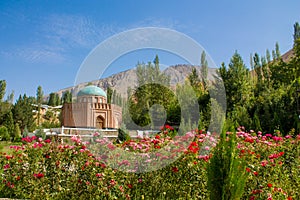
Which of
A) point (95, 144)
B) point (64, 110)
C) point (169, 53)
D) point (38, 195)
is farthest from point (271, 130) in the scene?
point (64, 110)

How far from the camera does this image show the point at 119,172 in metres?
4.11

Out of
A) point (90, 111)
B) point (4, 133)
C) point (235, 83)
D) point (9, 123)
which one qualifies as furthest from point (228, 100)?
point (9, 123)

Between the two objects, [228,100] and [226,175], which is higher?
[228,100]

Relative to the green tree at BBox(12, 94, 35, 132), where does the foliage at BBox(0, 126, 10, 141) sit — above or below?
below

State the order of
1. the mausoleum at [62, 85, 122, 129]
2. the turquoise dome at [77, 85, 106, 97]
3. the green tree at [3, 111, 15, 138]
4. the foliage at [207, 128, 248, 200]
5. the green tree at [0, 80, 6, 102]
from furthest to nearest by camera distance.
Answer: the green tree at [0, 80, 6, 102]
the turquoise dome at [77, 85, 106, 97]
the mausoleum at [62, 85, 122, 129]
the green tree at [3, 111, 15, 138]
the foliage at [207, 128, 248, 200]

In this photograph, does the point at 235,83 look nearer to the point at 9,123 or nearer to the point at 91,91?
the point at 91,91

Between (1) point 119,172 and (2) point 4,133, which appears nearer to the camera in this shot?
(1) point 119,172

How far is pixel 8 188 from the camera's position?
423 cm

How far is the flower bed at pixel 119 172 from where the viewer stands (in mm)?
3949

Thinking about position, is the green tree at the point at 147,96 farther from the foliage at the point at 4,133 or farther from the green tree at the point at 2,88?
the green tree at the point at 2,88

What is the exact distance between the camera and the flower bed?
3.95 m

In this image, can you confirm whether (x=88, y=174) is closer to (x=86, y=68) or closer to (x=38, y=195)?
(x=38, y=195)

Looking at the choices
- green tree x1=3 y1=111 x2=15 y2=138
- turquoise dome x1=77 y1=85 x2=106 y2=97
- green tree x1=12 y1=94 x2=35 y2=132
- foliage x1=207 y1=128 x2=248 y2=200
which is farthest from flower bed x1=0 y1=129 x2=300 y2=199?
green tree x1=12 y1=94 x2=35 y2=132

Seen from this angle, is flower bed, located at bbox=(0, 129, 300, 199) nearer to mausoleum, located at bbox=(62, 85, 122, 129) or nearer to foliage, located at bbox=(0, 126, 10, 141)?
foliage, located at bbox=(0, 126, 10, 141)
